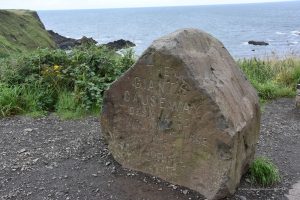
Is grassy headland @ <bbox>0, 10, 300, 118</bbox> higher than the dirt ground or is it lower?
higher

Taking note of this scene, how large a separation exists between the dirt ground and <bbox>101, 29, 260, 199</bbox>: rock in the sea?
9.7 inches

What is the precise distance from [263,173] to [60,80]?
4.61 metres

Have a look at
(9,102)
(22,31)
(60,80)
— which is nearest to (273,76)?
(60,80)

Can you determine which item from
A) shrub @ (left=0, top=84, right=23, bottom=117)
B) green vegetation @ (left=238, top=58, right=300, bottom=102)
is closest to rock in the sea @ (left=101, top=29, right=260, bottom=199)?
shrub @ (left=0, top=84, right=23, bottom=117)

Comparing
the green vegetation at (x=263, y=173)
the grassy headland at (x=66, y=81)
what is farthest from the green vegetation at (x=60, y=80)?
the green vegetation at (x=263, y=173)

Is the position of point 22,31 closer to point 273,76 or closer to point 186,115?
point 273,76

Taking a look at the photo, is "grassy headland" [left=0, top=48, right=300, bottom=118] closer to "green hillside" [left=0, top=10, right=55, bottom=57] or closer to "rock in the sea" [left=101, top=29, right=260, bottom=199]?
"rock in the sea" [left=101, top=29, right=260, bottom=199]

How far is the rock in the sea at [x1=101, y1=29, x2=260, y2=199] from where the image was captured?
14.9 ft

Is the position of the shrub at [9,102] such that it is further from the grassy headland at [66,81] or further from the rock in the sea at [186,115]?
the rock in the sea at [186,115]

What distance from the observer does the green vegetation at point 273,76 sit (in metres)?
9.56

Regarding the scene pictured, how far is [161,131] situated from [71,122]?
9.13ft

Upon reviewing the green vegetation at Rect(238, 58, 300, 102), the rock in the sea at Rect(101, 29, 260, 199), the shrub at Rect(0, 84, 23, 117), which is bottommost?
the green vegetation at Rect(238, 58, 300, 102)

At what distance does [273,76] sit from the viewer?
11.0m

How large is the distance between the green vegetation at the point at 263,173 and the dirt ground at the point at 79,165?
9 centimetres
